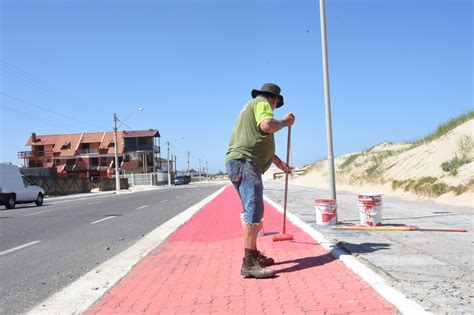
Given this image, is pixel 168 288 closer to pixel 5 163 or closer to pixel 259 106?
pixel 259 106

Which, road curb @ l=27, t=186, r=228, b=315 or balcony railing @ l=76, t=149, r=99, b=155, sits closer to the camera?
road curb @ l=27, t=186, r=228, b=315

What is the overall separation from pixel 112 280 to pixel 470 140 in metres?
16.5

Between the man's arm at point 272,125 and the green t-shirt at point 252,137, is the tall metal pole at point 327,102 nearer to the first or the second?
the green t-shirt at point 252,137

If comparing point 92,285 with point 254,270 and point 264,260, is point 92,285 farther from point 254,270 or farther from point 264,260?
point 264,260

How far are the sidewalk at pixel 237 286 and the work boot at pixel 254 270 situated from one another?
0.07m

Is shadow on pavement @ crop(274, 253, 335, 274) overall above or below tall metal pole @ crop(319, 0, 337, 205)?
below

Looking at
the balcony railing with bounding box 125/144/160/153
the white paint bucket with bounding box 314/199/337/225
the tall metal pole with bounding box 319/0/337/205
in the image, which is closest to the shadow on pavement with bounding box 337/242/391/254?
the white paint bucket with bounding box 314/199/337/225

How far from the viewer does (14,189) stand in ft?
77.8

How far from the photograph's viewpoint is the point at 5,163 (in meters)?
24.0

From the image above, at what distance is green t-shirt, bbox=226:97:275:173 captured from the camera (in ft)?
17.5

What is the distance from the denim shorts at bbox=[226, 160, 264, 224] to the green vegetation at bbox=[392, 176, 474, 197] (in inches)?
435

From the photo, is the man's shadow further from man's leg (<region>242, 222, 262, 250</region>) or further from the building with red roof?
the building with red roof

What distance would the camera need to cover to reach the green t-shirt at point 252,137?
5.33 metres

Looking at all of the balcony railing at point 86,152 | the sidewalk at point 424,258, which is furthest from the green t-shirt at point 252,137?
the balcony railing at point 86,152
